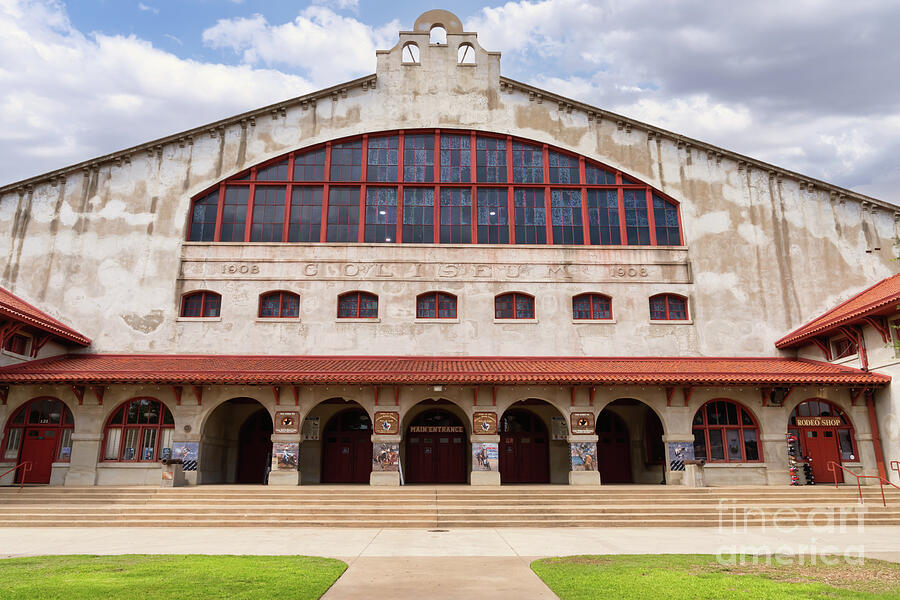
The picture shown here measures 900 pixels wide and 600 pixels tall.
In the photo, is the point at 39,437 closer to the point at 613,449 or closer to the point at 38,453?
the point at 38,453

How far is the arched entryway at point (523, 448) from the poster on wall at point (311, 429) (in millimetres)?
8915

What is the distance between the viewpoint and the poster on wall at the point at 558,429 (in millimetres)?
29406

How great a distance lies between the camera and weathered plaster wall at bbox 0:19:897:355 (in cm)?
2889

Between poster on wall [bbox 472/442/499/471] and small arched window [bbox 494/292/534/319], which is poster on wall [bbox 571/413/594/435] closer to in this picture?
poster on wall [bbox 472/442/499/471]

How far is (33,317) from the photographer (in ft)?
81.7

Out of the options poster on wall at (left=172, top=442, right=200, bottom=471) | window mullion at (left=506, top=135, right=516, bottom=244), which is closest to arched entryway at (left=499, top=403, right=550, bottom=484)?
window mullion at (left=506, top=135, right=516, bottom=244)

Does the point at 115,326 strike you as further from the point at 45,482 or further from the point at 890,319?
the point at 890,319

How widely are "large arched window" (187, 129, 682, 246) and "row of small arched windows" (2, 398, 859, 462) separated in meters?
8.87

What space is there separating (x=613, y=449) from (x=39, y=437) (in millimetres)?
25819

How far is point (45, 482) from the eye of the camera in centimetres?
2567

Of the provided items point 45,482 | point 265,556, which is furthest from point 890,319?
point 45,482

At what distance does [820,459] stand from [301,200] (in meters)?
26.4

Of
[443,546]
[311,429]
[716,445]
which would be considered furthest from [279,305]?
[716,445]

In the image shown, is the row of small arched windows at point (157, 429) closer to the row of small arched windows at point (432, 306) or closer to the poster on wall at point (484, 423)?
the row of small arched windows at point (432, 306)
